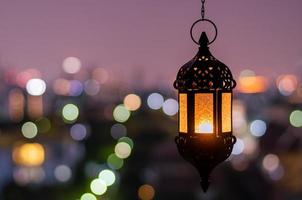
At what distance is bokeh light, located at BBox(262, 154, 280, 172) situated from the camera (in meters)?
18.7

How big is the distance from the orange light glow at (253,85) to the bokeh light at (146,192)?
27.5 m

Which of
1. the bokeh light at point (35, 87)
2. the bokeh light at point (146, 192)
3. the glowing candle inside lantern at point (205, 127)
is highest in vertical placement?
the bokeh light at point (35, 87)

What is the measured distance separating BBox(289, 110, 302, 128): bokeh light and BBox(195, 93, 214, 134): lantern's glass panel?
26.7 meters

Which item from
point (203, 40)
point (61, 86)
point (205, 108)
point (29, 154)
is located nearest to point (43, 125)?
point (29, 154)

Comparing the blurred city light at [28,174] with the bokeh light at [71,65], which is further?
the bokeh light at [71,65]

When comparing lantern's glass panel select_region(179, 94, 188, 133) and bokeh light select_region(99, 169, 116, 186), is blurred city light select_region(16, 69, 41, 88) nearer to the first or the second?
bokeh light select_region(99, 169, 116, 186)

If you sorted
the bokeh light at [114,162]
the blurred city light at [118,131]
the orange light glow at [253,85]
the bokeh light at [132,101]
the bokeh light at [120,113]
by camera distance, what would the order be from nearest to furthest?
the bokeh light at [114,162], the blurred city light at [118,131], the bokeh light at [120,113], the orange light glow at [253,85], the bokeh light at [132,101]

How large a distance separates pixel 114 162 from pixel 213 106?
19752mm

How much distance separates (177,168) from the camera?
16.3 meters

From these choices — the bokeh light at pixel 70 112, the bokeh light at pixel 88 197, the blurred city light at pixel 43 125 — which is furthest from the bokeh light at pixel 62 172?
the bokeh light at pixel 70 112

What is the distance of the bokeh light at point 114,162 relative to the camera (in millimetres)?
21417

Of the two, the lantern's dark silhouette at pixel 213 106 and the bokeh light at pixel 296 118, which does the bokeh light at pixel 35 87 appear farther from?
the lantern's dark silhouette at pixel 213 106

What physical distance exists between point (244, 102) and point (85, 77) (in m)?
22.1

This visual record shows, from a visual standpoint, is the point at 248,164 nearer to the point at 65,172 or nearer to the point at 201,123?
the point at 65,172
